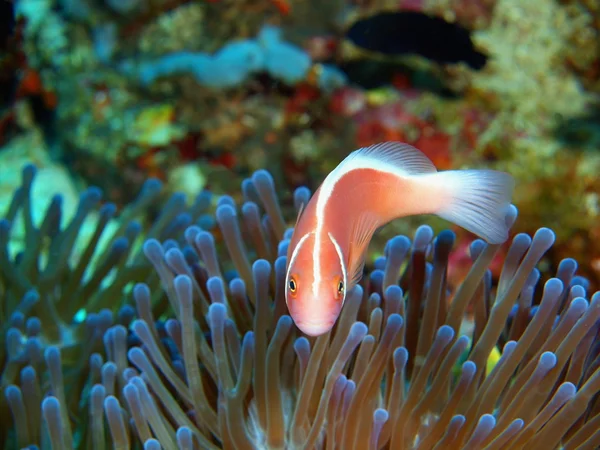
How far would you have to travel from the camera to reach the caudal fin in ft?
4.78

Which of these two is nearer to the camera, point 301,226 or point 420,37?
point 301,226

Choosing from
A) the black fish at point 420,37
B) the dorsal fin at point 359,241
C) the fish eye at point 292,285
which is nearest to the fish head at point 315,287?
the fish eye at point 292,285

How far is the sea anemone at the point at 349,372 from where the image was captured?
1.55 meters

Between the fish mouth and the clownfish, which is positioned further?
the clownfish

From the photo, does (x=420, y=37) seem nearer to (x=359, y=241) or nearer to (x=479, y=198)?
(x=479, y=198)

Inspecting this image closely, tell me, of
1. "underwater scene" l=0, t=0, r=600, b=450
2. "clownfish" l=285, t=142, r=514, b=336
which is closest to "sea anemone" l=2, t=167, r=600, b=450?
"underwater scene" l=0, t=0, r=600, b=450

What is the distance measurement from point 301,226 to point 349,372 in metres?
0.68

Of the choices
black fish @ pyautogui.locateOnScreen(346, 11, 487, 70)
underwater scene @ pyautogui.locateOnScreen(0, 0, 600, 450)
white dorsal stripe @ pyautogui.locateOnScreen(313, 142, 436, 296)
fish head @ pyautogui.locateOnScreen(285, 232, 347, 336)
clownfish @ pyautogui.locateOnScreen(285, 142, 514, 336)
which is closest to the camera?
fish head @ pyautogui.locateOnScreen(285, 232, 347, 336)

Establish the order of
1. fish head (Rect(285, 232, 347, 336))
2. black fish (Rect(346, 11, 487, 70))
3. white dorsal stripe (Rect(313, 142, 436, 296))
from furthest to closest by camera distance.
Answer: black fish (Rect(346, 11, 487, 70)) → white dorsal stripe (Rect(313, 142, 436, 296)) → fish head (Rect(285, 232, 347, 336))

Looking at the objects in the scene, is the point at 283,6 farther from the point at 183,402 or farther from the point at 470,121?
the point at 183,402

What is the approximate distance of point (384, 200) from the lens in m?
1.47

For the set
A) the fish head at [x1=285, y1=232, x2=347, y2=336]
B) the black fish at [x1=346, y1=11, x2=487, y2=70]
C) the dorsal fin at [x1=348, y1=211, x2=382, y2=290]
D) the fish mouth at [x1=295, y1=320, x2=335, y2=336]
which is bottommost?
the fish mouth at [x1=295, y1=320, x2=335, y2=336]

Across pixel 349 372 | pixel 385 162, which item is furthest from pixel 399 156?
pixel 349 372

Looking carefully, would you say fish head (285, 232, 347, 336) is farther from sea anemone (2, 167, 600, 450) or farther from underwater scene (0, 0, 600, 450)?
sea anemone (2, 167, 600, 450)
